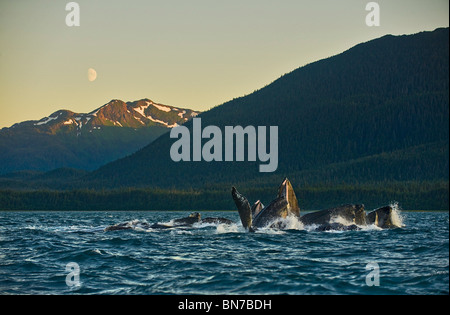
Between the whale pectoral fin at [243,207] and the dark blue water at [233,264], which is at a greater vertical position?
the whale pectoral fin at [243,207]

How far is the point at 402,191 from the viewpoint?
19175 centimetres

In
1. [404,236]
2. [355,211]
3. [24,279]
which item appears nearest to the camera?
[24,279]

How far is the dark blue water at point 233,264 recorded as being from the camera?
23.6 metres

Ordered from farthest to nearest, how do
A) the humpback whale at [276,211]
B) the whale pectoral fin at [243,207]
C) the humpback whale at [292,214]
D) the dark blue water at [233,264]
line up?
the humpback whale at [292,214] < the humpback whale at [276,211] < the whale pectoral fin at [243,207] < the dark blue water at [233,264]

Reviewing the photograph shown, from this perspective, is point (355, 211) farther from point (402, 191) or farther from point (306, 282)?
point (402, 191)

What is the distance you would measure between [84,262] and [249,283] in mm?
10870

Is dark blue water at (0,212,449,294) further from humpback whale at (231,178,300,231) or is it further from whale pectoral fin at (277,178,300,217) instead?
whale pectoral fin at (277,178,300,217)

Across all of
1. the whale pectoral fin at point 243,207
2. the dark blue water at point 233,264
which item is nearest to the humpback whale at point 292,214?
the whale pectoral fin at point 243,207

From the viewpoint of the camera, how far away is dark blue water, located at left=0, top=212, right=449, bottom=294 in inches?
931

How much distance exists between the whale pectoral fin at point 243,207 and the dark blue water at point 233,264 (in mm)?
1906

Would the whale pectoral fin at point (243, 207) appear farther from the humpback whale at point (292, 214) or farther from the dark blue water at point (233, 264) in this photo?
the dark blue water at point (233, 264)

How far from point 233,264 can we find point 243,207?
16.6 metres

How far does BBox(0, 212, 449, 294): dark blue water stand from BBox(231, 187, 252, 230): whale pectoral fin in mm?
1906
